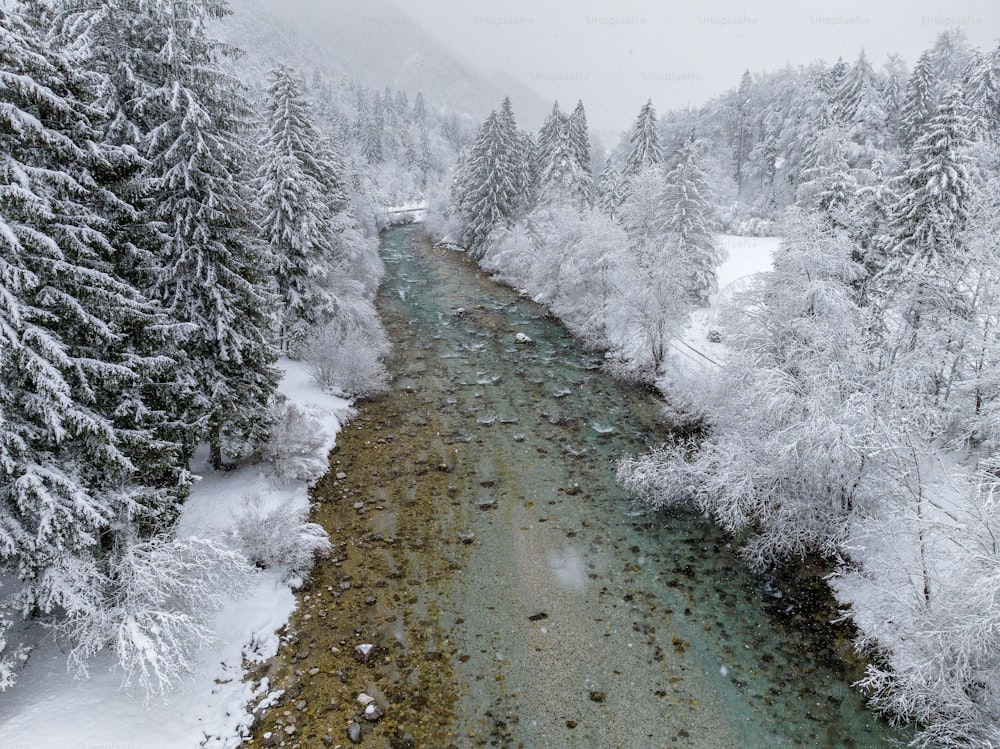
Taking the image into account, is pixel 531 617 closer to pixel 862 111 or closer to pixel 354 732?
pixel 354 732

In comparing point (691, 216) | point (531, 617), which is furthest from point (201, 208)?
point (691, 216)

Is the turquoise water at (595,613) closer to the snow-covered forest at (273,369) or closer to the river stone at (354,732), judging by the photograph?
the snow-covered forest at (273,369)

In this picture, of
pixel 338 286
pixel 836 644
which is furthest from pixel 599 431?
pixel 338 286

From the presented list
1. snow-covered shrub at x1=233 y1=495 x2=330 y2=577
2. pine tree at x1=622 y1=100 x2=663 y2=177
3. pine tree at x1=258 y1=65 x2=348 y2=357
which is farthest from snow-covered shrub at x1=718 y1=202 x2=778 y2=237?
snow-covered shrub at x1=233 y1=495 x2=330 y2=577

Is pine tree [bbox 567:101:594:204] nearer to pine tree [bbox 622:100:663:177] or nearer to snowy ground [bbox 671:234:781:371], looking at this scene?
pine tree [bbox 622:100:663:177]

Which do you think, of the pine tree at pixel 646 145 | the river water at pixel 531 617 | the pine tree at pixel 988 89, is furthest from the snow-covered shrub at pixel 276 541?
the pine tree at pixel 988 89
